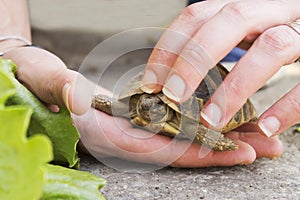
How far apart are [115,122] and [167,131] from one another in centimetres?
9

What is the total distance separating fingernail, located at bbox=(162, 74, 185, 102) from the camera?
772 mm

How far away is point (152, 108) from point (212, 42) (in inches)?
5.6

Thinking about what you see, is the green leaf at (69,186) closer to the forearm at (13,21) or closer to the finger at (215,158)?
the finger at (215,158)

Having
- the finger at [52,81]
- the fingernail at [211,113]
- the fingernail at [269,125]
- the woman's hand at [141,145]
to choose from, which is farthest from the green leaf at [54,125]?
the fingernail at [269,125]

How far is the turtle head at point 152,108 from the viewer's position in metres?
0.82

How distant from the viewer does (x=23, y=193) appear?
350 millimetres

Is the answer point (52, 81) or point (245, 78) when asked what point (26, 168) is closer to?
point (52, 81)

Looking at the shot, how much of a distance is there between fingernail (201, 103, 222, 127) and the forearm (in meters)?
0.48

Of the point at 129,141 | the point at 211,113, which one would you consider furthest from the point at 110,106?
the point at 211,113

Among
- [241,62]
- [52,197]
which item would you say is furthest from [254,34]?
[52,197]

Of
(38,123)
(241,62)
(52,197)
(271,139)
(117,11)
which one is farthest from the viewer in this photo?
(117,11)

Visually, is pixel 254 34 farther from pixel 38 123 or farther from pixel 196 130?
pixel 38 123

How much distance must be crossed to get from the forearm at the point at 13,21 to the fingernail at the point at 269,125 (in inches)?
21.5

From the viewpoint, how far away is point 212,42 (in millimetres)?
791
